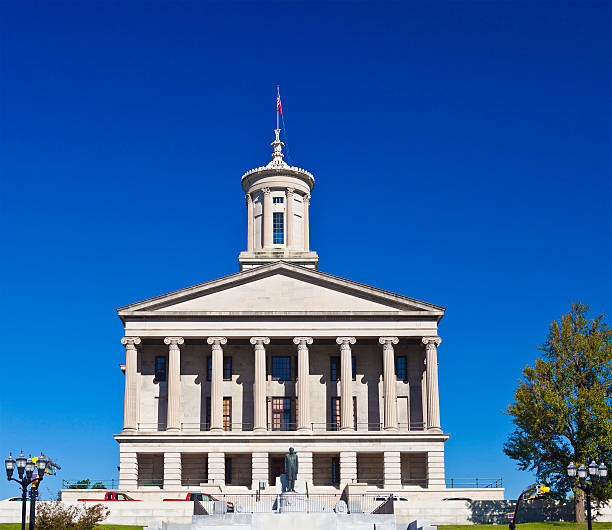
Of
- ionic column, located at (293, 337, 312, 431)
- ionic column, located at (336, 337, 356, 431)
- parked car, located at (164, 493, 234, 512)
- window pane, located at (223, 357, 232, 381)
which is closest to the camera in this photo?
parked car, located at (164, 493, 234, 512)

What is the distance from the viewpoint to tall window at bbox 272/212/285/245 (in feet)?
263

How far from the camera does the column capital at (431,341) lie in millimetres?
69000

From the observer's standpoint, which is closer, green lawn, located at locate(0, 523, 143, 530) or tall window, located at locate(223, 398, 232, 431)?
green lawn, located at locate(0, 523, 143, 530)

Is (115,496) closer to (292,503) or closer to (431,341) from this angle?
(292,503)

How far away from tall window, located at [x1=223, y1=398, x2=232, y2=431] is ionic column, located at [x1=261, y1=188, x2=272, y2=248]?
1490 centimetres

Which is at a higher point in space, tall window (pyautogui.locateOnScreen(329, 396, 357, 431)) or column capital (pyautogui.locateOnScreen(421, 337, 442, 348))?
column capital (pyautogui.locateOnScreen(421, 337, 442, 348))

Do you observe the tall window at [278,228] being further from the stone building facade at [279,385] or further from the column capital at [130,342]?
the column capital at [130,342]

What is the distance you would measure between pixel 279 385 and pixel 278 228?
15.4 m

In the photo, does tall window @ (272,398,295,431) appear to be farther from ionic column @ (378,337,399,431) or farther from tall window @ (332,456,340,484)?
ionic column @ (378,337,399,431)

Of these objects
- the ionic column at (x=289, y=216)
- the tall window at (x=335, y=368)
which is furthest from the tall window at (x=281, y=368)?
the ionic column at (x=289, y=216)

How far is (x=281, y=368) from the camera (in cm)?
7212

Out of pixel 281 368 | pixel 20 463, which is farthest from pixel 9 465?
pixel 281 368

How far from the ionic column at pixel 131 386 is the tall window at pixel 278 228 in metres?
17.1

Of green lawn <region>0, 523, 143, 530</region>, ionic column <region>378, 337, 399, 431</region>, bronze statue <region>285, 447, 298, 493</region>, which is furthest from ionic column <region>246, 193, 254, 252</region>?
green lawn <region>0, 523, 143, 530</region>
